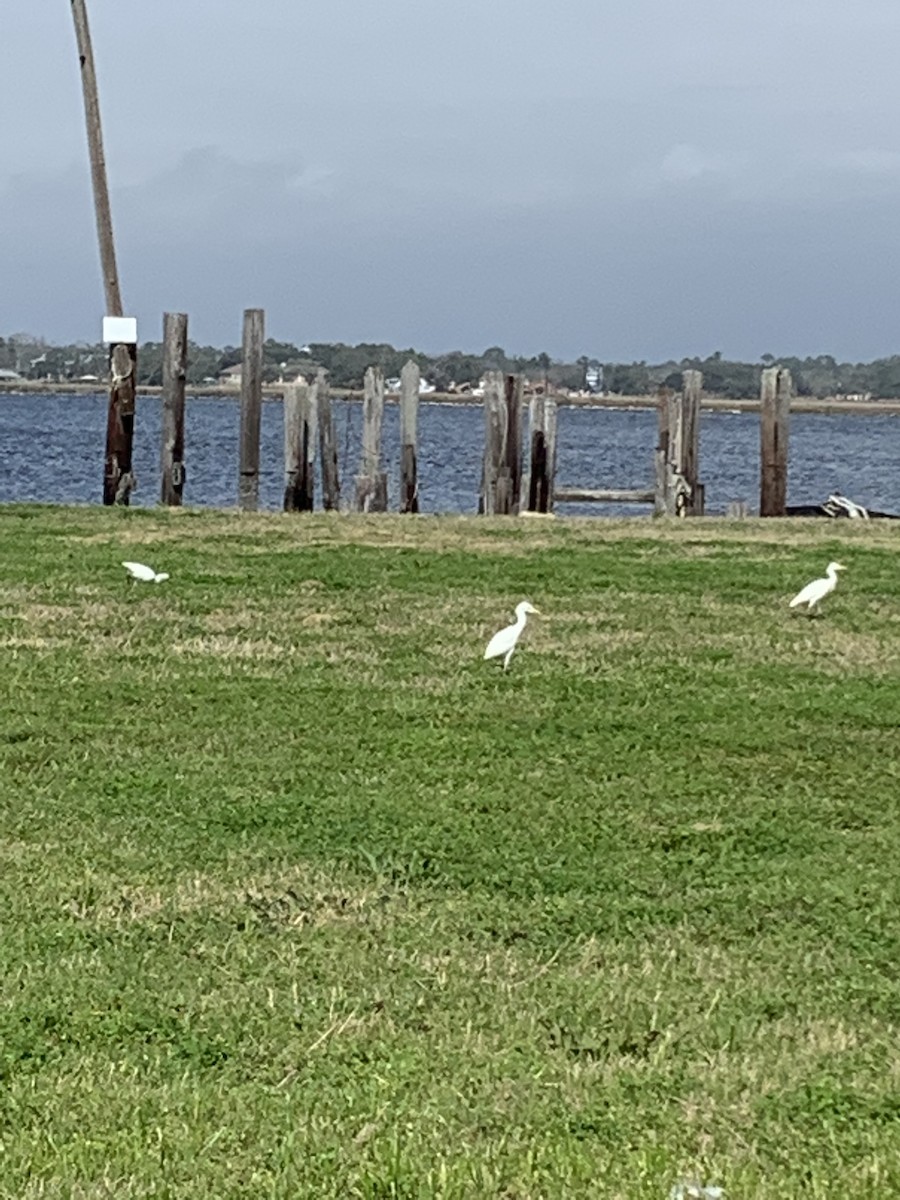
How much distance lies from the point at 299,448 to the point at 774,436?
529cm

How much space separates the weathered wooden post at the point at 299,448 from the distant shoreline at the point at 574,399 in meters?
4.16

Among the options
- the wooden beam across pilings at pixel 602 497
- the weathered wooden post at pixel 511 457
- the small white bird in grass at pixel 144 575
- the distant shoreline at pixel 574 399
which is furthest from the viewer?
the distant shoreline at pixel 574 399

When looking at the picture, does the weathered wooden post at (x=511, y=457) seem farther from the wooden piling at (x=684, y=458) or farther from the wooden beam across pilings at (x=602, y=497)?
the wooden piling at (x=684, y=458)

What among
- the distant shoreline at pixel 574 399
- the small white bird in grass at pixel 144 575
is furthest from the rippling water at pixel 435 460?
the small white bird in grass at pixel 144 575

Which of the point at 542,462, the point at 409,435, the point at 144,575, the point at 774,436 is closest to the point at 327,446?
the point at 409,435

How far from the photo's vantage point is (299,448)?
22.8 metres

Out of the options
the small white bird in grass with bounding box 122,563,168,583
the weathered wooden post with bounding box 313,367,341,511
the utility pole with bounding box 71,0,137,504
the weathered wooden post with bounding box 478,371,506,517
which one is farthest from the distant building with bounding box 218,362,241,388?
the small white bird in grass with bounding box 122,563,168,583

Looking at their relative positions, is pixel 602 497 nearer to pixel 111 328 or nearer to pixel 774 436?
pixel 774 436

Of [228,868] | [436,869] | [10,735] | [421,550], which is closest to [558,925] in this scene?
[436,869]

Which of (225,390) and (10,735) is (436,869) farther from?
(225,390)

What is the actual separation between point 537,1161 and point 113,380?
17605 mm

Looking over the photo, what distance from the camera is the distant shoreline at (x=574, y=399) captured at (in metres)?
32.9

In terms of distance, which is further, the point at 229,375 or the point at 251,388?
the point at 229,375

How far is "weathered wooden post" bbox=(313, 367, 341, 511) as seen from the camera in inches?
939
